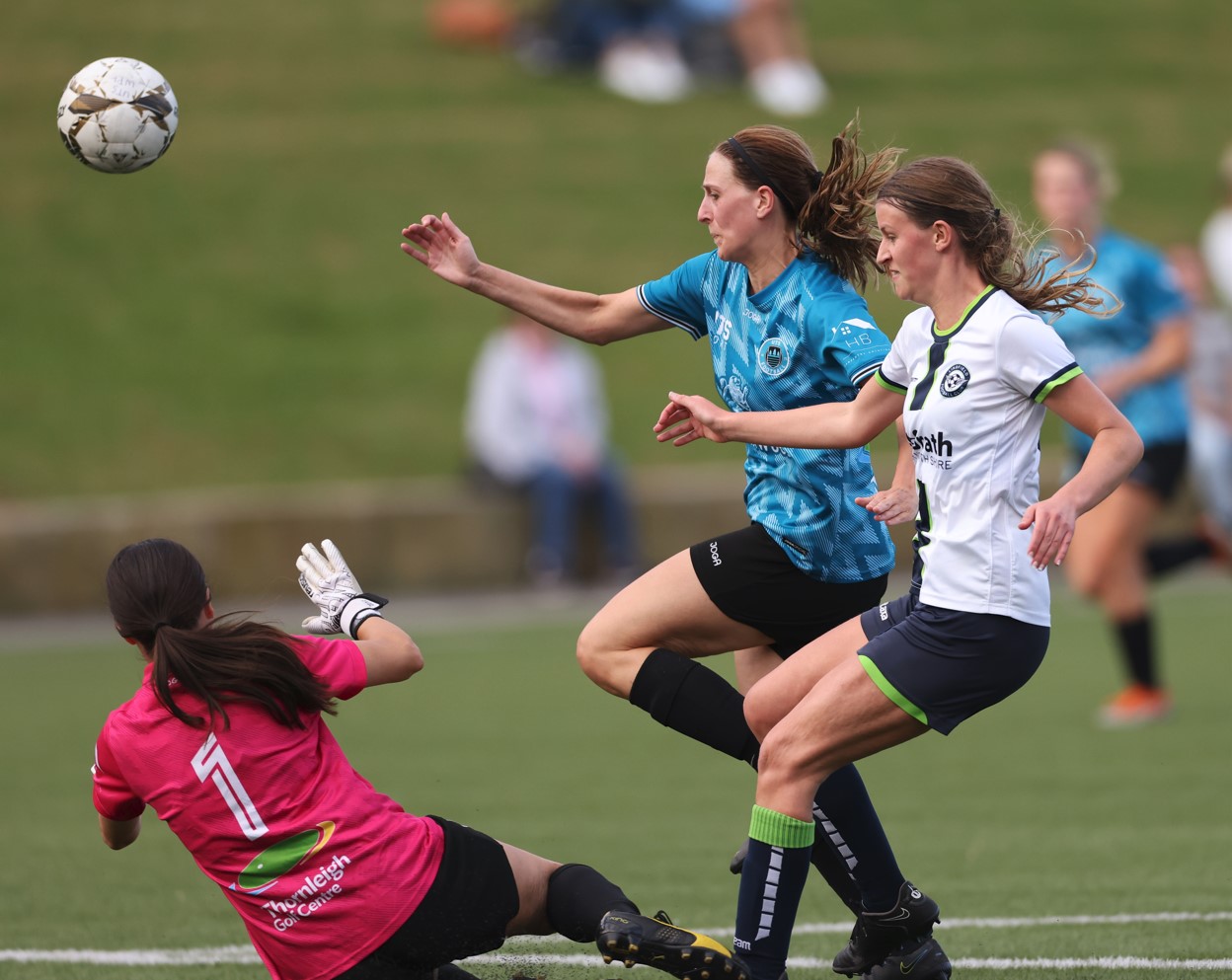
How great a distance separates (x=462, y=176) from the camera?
1877 centimetres

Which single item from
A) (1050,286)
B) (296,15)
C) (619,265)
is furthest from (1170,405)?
(296,15)

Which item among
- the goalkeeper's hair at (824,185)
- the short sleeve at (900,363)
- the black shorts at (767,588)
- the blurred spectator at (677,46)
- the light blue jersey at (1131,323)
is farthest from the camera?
the blurred spectator at (677,46)

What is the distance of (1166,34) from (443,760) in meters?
18.3

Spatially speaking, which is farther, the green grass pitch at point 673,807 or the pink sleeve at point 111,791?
the green grass pitch at point 673,807

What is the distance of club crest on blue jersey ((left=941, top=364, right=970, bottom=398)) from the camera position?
161 inches

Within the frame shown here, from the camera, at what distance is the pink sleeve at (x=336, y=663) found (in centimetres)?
394

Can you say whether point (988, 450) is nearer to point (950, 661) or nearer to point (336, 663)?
point (950, 661)

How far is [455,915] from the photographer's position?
3.94 metres

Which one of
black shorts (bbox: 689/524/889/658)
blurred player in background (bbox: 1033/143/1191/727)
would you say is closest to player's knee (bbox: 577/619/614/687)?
black shorts (bbox: 689/524/889/658)

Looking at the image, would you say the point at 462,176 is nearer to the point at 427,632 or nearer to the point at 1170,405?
the point at 427,632

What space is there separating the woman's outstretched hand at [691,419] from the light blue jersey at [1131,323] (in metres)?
4.14

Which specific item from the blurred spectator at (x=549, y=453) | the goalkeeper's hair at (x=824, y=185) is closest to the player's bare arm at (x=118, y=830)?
the goalkeeper's hair at (x=824, y=185)

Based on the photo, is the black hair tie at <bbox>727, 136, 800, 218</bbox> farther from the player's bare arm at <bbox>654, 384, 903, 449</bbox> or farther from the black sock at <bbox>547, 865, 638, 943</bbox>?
the black sock at <bbox>547, 865, 638, 943</bbox>

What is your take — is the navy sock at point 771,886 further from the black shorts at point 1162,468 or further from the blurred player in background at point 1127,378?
the black shorts at point 1162,468
